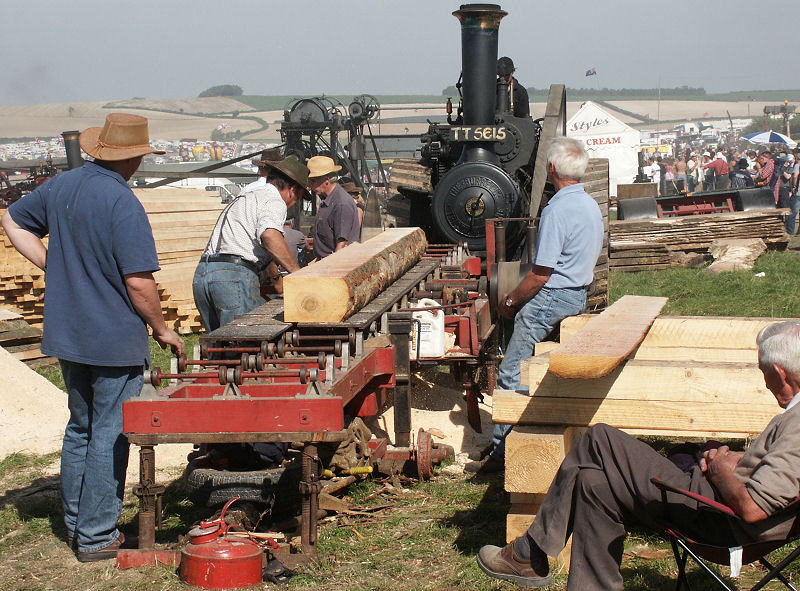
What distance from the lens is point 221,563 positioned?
3971 millimetres

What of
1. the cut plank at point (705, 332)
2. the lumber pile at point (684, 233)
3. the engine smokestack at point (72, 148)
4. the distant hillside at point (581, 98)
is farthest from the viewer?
the distant hillside at point (581, 98)

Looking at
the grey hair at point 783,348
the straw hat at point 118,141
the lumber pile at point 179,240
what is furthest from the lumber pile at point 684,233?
the grey hair at point 783,348

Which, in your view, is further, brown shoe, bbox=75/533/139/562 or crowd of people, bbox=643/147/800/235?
crowd of people, bbox=643/147/800/235

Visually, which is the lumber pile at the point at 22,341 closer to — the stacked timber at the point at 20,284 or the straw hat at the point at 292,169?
the stacked timber at the point at 20,284

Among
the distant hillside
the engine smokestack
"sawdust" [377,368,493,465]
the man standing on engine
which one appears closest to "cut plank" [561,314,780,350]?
"sawdust" [377,368,493,465]

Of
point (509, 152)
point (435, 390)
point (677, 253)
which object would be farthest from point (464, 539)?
point (677, 253)

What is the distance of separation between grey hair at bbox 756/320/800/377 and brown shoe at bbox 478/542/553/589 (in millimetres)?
1125

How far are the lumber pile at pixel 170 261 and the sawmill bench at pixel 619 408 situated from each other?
6583 millimetres

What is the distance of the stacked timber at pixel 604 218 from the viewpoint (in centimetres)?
1098

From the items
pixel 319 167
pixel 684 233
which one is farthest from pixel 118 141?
pixel 684 233

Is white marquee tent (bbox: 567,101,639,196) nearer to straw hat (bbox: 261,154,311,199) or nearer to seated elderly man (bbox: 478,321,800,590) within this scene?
straw hat (bbox: 261,154,311,199)

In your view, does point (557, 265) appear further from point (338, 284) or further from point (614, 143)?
point (614, 143)

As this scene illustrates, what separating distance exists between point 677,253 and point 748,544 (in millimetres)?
12987

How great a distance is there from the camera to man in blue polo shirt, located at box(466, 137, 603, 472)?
217 inches
